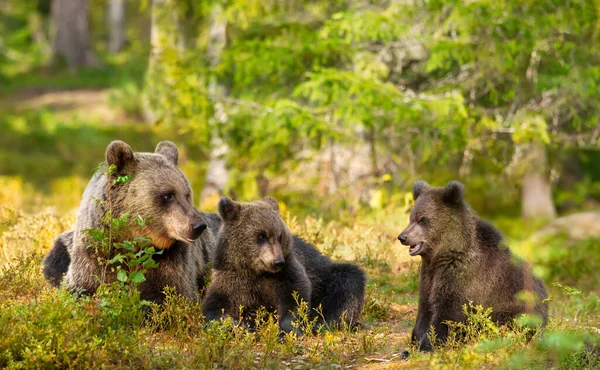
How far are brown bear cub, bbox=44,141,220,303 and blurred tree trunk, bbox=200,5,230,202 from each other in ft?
21.0

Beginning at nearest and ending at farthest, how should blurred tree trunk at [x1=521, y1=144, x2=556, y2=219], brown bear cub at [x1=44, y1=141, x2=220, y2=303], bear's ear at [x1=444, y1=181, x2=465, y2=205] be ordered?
bear's ear at [x1=444, y1=181, x2=465, y2=205] → brown bear cub at [x1=44, y1=141, x2=220, y2=303] → blurred tree trunk at [x1=521, y1=144, x2=556, y2=219]

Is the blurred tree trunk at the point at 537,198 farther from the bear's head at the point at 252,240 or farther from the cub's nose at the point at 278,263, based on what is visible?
the cub's nose at the point at 278,263

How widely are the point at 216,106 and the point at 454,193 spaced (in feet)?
31.4

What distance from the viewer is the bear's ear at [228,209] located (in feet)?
23.3

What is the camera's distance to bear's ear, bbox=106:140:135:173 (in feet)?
22.6

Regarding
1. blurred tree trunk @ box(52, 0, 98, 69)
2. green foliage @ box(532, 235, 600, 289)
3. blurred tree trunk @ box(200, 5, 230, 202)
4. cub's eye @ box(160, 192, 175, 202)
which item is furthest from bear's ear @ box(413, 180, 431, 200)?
blurred tree trunk @ box(52, 0, 98, 69)

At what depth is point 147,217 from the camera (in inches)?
272

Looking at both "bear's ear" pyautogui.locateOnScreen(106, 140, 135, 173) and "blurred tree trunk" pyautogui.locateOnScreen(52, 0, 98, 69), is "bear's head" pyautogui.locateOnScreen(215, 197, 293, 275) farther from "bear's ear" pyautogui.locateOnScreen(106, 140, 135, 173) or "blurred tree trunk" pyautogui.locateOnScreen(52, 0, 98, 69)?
"blurred tree trunk" pyautogui.locateOnScreen(52, 0, 98, 69)

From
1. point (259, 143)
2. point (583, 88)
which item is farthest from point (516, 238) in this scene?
point (259, 143)

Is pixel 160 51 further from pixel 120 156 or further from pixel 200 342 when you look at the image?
pixel 200 342

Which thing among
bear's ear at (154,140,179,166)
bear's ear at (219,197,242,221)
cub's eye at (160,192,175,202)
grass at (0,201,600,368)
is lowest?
grass at (0,201,600,368)

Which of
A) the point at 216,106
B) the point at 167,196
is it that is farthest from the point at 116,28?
the point at 167,196

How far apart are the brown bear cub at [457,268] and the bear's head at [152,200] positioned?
6.07 ft

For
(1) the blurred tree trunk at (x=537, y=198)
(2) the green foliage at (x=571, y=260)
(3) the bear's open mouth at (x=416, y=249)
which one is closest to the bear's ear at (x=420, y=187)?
(3) the bear's open mouth at (x=416, y=249)
